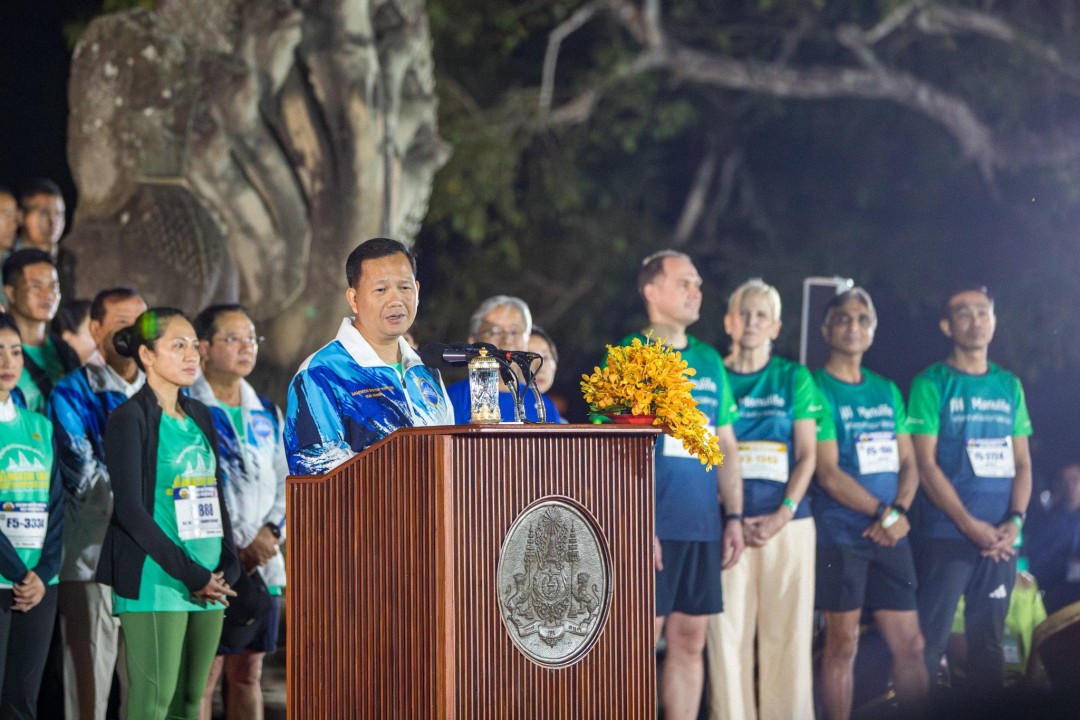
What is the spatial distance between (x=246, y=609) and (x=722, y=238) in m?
11.2

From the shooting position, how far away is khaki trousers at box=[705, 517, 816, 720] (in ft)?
19.3

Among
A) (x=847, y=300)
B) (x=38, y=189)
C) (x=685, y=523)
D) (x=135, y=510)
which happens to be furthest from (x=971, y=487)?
(x=38, y=189)

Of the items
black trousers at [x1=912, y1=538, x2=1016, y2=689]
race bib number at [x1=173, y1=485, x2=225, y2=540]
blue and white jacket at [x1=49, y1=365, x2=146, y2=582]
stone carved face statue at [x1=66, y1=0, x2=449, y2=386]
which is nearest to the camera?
race bib number at [x1=173, y1=485, x2=225, y2=540]

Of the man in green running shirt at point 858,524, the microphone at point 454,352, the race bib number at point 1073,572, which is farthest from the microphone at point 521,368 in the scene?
the race bib number at point 1073,572

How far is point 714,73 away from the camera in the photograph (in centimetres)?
1309

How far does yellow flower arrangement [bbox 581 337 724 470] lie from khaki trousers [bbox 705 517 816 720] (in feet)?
7.45

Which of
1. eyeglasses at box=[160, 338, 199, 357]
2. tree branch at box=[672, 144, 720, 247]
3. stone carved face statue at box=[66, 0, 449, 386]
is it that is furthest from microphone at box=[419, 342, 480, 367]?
tree branch at box=[672, 144, 720, 247]

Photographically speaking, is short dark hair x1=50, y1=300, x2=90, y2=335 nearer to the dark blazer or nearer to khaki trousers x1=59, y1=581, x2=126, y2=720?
khaki trousers x1=59, y1=581, x2=126, y2=720

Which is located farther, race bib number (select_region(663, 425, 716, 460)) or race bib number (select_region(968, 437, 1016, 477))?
race bib number (select_region(968, 437, 1016, 477))

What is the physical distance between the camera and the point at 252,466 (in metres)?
5.37

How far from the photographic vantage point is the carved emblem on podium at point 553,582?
3219 millimetres

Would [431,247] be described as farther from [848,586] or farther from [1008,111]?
[848,586]

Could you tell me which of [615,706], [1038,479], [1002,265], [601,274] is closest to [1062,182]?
[1002,265]

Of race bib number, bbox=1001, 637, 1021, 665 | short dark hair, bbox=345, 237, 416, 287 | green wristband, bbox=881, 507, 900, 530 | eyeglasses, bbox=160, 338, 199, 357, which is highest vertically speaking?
short dark hair, bbox=345, 237, 416, 287
